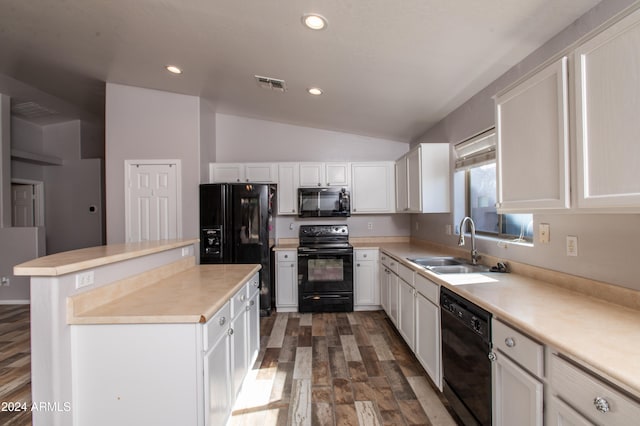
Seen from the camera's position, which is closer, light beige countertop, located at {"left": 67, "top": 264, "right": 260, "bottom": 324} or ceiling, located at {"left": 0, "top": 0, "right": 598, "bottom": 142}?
light beige countertop, located at {"left": 67, "top": 264, "right": 260, "bottom": 324}

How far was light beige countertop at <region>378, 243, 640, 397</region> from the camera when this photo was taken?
87 centimetres

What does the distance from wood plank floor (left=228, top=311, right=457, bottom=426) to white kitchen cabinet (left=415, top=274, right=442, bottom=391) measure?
0.56 ft

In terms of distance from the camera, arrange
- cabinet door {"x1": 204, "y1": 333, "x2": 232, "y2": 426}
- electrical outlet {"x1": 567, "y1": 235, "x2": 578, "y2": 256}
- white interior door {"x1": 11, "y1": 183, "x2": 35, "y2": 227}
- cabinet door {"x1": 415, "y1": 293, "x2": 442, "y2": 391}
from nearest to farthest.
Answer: cabinet door {"x1": 204, "y1": 333, "x2": 232, "y2": 426} < electrical outlet {"x1": 567, "y1": 235, "x2": 578, "y2": 256} < cabinet door {"x1": 415, "y1": 293, "x2": 442, "y2": 391} < white interior door {"x1": 11, "y1": 183, "x2": 35, "y2": 227}

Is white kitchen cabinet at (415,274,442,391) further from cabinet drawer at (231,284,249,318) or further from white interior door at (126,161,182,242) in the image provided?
white interior door at (126,161,182,242)

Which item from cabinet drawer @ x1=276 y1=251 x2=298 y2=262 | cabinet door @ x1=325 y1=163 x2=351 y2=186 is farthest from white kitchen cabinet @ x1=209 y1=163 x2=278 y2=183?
cabinet drawer @ x1=276 y1=251 x2=298 y2=262

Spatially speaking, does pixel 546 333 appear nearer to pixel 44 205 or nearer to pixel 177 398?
pixel 177 398

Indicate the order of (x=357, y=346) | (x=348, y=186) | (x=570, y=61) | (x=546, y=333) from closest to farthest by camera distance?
(x=546, y=333) < (x=570, y=61) < (x=357, y=346) < (x=348, y=186)

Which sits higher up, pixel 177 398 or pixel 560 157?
pixel 560 157

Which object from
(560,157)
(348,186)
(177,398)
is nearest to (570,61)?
(560,157)

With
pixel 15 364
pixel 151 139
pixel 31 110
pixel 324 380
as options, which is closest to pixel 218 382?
pixel 324 380

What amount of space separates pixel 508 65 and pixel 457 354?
2.00m

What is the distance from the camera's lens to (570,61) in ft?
3.96

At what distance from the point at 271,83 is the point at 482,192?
7.66ft

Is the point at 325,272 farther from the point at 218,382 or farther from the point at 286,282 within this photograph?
the point at 218,382
